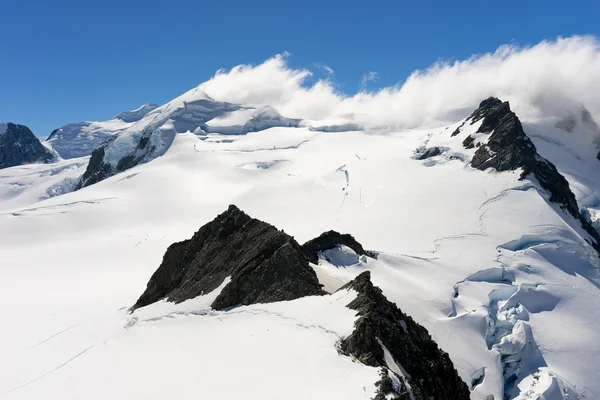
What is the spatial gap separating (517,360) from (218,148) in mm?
94188

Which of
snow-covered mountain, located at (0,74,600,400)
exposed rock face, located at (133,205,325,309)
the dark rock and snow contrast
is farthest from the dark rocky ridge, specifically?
exposed rock face, located at (133,205,325,309)

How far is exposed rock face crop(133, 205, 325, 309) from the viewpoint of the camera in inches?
890

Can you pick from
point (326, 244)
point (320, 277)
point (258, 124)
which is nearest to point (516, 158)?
point (326, 244)

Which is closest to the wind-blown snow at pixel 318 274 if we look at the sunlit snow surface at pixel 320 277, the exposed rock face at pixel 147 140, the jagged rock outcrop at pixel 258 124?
the sunlit snow surface at pixel 320 277

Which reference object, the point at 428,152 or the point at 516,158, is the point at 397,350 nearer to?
the point at 516,158

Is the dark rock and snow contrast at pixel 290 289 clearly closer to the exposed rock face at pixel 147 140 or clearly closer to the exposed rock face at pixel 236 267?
the exposed rock face at pixel 236 267

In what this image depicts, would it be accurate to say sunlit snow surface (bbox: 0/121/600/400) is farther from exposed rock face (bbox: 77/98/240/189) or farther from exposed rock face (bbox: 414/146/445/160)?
exposed rock face (bbox: 77/98/240/189)

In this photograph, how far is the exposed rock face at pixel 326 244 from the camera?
31.3m

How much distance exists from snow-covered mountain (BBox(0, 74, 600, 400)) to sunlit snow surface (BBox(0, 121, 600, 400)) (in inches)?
6.2

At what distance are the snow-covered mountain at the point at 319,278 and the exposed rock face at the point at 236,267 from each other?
12cm

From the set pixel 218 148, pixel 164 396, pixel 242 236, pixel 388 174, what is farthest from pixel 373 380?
pixel 218 148

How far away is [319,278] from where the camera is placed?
984 inches

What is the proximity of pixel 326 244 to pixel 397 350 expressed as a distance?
695 inches

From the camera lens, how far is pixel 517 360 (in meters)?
28.8
